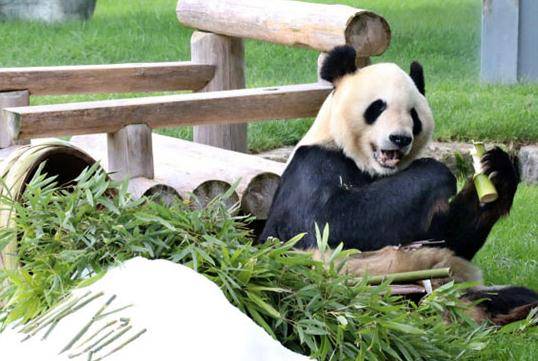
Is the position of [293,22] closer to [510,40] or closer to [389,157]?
[389,157]

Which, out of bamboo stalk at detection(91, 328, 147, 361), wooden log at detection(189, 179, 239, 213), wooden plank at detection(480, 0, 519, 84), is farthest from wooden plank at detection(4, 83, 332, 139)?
wooden plank at detection(480, 0, 519, 84)

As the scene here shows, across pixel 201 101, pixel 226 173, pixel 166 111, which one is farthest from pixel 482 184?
pixel 166 111

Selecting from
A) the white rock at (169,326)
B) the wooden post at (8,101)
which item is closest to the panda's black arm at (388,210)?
the white rock at (169,326)

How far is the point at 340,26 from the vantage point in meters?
4.82

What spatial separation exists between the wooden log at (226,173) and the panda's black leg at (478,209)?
0.84 metres

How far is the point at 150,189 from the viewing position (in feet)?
14.4

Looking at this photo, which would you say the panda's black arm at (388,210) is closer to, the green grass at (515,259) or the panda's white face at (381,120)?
the panda's white face at (381,120)

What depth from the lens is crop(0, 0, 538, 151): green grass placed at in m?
7.74

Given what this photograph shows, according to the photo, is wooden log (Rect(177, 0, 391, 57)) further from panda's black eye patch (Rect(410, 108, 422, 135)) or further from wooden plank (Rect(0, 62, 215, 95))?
panda's black eye patch (Rect(410, 108, 422, 135))

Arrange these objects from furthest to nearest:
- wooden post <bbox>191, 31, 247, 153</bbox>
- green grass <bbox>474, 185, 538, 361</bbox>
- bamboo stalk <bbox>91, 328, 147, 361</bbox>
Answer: wooden post <bbox>191, 31, 247, 153</bbox> → green grass <bbox>474, 185, 538, 361</bbox> → bamboo stalk <bbox>91, 328, 147, 361</bbox>

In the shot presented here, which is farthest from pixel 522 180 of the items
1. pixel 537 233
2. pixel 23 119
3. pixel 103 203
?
pixel 103 203

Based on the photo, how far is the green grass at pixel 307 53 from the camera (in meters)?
7.74

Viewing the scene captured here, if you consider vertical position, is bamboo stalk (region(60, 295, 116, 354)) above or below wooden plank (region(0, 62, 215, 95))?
below

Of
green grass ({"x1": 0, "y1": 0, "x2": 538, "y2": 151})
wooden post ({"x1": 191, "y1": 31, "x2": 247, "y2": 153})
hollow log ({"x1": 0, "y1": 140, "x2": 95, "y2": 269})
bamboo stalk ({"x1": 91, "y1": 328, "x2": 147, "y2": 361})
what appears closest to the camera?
bamboo stalk ({"x1": 91, "y1": 328, "x2": 147, "y2": 361})
